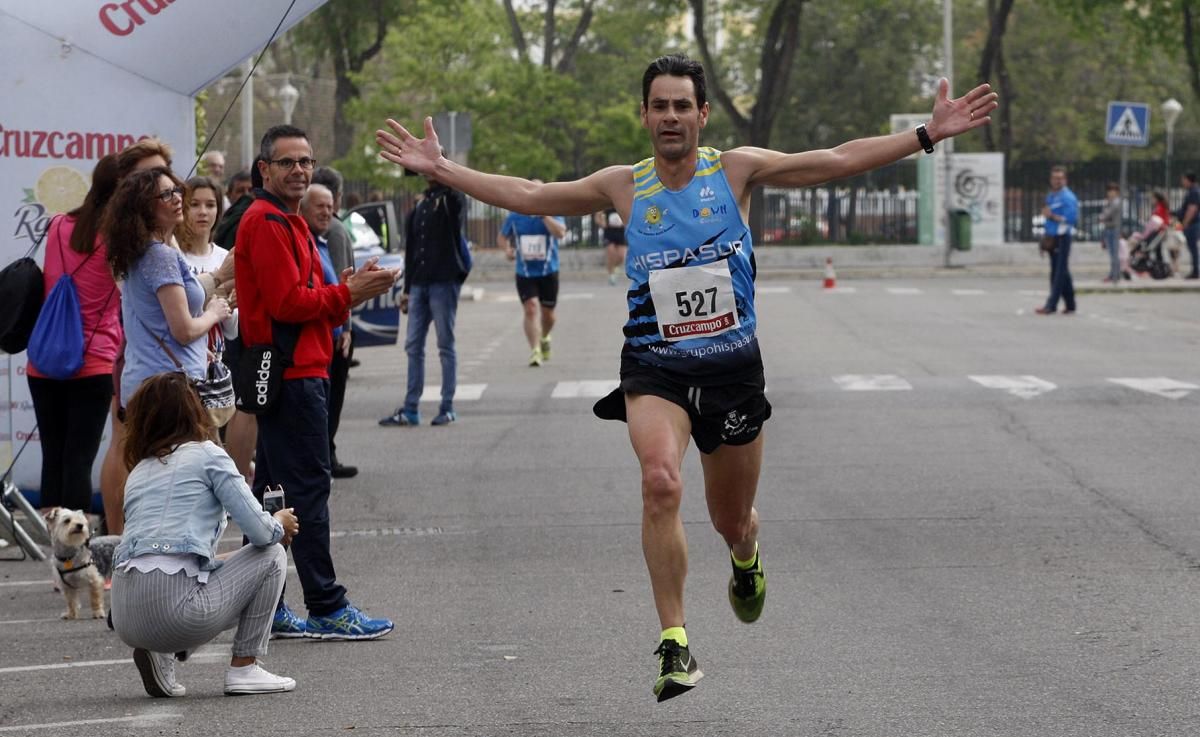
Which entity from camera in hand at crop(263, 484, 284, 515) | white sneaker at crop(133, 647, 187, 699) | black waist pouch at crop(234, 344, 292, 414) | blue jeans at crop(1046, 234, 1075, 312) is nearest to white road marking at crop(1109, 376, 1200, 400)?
blue jeans at crop(1046, 234, 1075, 312)

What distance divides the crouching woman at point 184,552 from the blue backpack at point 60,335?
2.19m

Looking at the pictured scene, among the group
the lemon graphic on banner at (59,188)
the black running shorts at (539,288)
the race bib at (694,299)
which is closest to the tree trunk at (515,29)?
the black running shorts at (539,288)

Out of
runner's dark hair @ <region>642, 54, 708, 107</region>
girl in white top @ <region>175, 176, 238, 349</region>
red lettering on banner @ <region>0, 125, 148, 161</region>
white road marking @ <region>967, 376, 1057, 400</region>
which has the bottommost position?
white road marking @ <region>967, 376, 1057, 400</region>

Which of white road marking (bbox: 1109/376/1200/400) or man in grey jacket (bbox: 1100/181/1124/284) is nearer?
A: white road marking (bbox: 1109/376/1200/400)

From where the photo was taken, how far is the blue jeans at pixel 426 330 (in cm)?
1472

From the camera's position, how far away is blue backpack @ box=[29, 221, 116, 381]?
8406 mm

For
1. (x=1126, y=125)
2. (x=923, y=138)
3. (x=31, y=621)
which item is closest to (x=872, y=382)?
(x=31, y=621)

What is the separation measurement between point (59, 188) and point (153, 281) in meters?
2.56

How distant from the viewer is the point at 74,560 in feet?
25.5

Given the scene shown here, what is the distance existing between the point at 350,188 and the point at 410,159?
39940 mm

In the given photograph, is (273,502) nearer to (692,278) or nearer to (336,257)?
(692,278)

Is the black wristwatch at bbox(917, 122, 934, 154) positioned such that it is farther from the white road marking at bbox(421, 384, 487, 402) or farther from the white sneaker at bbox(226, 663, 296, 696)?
the white road marking at bbox(421, 384, 487, 402)

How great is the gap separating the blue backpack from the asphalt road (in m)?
1.03

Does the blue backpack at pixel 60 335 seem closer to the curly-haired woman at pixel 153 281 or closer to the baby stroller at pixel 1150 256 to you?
the curly-haired woman at pixel 153 281
